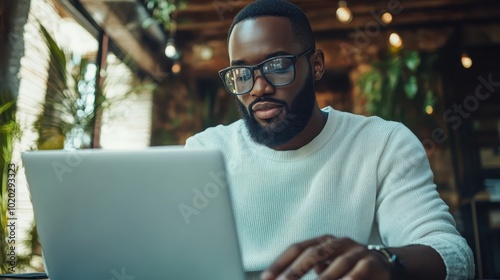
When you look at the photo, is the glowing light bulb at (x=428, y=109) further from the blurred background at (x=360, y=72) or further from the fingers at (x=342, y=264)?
the fingers at (x=342, y=264)

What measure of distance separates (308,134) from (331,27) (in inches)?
170

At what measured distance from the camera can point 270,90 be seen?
56.9 inches

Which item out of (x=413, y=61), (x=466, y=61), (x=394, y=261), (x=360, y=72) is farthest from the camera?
(x=360, y=72)

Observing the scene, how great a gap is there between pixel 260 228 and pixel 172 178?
2.15 ft

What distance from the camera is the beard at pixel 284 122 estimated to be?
57.9 inches

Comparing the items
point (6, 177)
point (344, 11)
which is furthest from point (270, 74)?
point (344, 11)

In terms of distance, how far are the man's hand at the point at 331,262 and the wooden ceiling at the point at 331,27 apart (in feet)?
13.3

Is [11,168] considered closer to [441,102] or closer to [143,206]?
[143,206]

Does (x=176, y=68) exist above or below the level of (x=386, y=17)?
below

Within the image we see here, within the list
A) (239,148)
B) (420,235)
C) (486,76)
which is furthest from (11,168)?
(486,76)

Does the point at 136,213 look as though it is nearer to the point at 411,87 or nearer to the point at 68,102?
the point at 68,102

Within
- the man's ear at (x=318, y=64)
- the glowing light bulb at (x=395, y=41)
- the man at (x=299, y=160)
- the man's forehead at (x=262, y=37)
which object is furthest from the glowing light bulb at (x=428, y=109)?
the man's forehead at (x=262, y=37)

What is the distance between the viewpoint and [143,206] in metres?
0.84

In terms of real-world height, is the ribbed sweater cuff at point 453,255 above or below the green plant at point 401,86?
below
